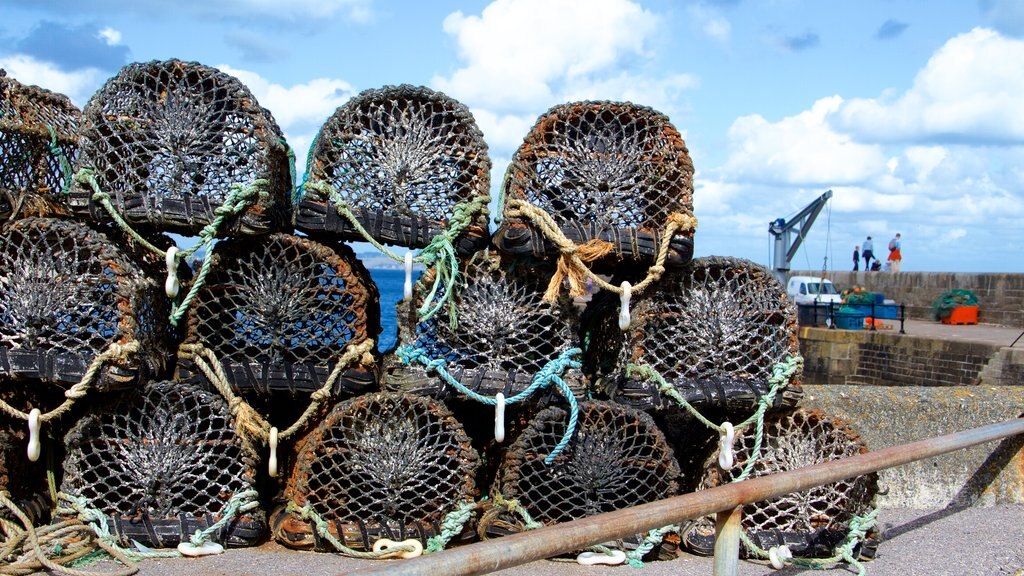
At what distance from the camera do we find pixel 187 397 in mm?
3311

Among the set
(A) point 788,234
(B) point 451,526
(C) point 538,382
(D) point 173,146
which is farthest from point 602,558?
(A) point 788,234

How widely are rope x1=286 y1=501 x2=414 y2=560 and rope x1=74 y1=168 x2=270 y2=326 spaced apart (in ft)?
2.78

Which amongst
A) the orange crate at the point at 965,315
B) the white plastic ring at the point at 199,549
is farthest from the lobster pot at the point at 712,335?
the orange crate at the point at 965,315

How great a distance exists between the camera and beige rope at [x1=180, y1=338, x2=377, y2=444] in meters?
3.33

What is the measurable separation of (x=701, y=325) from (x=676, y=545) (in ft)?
2.71

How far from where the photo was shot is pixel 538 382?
337 cm

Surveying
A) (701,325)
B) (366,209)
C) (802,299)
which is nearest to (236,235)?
(366,209)

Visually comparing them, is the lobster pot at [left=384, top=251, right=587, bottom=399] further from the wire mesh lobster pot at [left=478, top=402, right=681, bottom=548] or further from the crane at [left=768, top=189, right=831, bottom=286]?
the crane at [left=768, top=189, right=831, bottom=286]

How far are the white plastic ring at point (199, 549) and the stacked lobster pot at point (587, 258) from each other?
94 centimetres

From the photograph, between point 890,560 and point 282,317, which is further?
point 890,560

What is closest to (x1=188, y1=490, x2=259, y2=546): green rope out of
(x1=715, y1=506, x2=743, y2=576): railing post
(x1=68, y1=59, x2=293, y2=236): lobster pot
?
(x1=68, y1=59, x2=293, y2=236): lobster pot

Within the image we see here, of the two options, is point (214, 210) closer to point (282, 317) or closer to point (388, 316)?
point (282, 317)

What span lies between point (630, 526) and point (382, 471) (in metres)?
1.53

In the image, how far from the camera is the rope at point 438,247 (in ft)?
11.1
